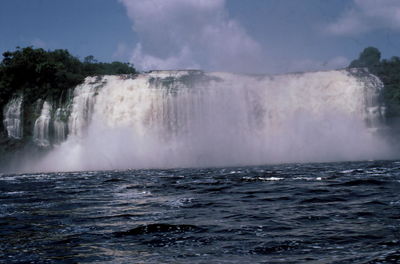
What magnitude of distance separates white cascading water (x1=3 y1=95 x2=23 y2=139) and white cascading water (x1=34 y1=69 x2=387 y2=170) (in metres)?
4.97

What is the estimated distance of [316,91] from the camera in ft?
127

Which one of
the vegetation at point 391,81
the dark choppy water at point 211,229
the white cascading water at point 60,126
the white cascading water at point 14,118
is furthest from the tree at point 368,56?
the dark choppy water at point 211,229

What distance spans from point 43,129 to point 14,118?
3.80 meters

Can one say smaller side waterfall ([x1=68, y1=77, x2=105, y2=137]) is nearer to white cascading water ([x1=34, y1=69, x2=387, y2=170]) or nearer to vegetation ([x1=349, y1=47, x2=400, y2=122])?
white cascading water ([x1=34, y1=69, x2=387, y2=170])

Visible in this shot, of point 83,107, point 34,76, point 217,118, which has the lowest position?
point 217,118

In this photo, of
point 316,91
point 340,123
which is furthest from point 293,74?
point 340,123

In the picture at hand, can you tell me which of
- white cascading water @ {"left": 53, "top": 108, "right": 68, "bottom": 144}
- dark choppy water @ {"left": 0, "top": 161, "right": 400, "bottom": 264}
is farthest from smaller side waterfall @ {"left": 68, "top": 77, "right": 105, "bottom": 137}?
dark choppy water @ {"left": 0, "top": 161, "right": 400, "bottom": 264}

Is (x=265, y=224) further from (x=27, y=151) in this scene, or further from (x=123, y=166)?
(x=27, y=151)

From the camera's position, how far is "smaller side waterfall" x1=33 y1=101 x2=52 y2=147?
132 ft

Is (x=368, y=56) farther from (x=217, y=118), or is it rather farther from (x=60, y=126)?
(x=60, y=126)

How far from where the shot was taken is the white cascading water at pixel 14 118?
4188 cm

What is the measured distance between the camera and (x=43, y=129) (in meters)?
40.6

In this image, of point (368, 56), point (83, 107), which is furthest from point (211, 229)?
point (368, 56)

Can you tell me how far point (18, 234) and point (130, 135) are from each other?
102 ft
